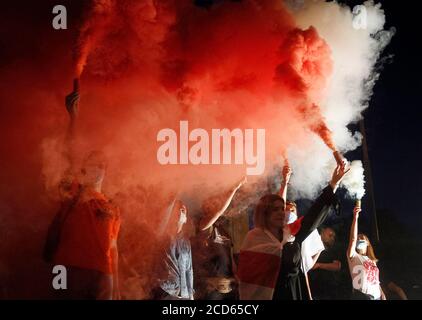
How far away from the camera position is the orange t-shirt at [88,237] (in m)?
4.20

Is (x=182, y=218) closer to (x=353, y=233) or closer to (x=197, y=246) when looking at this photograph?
(x=197, y=246)

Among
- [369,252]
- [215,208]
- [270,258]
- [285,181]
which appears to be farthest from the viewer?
[369,252]

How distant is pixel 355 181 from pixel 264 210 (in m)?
1.06

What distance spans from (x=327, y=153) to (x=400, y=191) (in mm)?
860

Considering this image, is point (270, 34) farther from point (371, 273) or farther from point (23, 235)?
point (23, 235)

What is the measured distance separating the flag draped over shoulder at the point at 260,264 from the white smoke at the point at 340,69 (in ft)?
2.43

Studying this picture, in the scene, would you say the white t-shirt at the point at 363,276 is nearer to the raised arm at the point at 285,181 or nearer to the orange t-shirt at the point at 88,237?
the raised arm at the point at 285,181

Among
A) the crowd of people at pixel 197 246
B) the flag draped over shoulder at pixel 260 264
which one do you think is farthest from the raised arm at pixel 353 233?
the flag draped over shoulder at pixel 260 264

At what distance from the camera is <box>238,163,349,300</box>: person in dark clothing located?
402 centimetres

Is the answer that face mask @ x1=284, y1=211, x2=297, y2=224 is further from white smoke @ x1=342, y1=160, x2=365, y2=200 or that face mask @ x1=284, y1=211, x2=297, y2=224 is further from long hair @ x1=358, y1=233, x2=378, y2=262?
long hair @ x1=358, y1=233, x2=378, y2=262

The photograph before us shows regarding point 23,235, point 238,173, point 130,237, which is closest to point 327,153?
point 238,173

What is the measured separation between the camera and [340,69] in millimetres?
4602

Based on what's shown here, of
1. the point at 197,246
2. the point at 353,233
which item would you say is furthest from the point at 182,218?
the point at 353,233

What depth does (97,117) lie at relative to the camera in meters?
4.37
